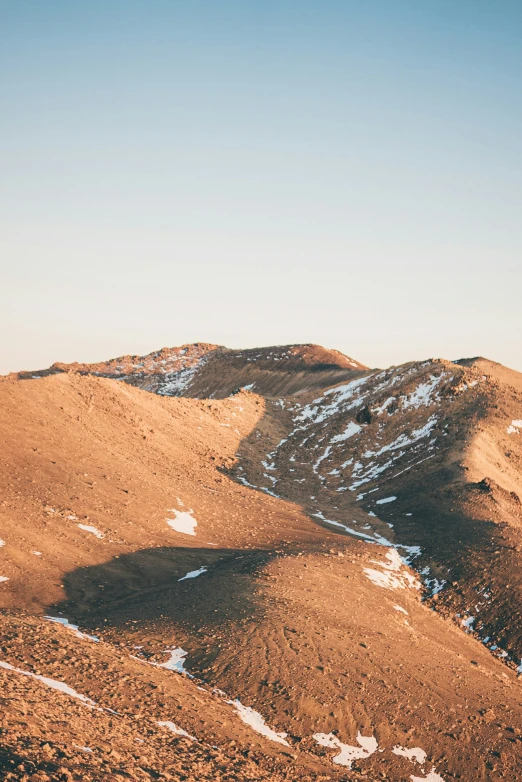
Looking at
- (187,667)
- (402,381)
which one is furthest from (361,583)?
(402,381)

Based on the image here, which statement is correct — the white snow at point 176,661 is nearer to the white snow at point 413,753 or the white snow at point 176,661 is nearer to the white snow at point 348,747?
the white snow at point 348,747

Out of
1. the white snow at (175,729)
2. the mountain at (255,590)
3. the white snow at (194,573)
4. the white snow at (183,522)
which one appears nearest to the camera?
the white snow at (175,729)

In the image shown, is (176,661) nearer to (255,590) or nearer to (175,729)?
(175,729)

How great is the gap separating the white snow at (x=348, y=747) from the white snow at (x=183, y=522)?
2538 cm

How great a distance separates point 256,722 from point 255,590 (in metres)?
11.5

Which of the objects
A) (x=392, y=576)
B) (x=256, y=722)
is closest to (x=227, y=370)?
(x=392, y=576)

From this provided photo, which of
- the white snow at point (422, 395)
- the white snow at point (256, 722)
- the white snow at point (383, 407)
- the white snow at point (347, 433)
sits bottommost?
the white snow at point (256, 722)

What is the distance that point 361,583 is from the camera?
41719mm

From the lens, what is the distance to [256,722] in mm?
25125

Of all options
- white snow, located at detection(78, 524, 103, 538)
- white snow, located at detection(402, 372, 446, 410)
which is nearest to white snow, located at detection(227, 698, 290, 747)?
white snow, located at detection(78, 524, 103, 538)

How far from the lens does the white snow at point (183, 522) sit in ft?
164

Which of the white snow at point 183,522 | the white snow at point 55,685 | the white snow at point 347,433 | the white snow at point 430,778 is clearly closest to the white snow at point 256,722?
the white snow at point 430,778

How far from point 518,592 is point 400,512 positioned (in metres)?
20.4

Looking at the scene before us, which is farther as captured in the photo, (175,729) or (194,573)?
(194,573)
